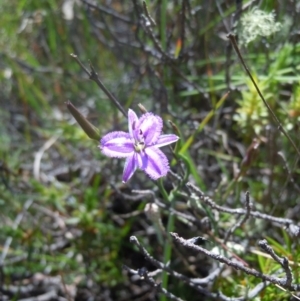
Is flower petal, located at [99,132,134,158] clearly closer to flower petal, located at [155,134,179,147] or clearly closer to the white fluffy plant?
flower petal, located at [155,134,179,147]

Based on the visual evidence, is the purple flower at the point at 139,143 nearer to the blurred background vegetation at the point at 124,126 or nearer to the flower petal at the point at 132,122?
the flower petal at the point at 132,122

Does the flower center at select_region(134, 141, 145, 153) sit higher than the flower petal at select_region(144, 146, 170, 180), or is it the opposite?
the flower center at select_region(134, 141, 145, 153)

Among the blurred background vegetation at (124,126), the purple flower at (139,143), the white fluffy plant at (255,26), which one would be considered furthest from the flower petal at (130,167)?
the white fluffy plant at (255,26)

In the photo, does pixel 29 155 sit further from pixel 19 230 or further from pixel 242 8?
pixel 242 8

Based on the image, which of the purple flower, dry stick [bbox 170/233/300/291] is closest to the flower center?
the purple flower

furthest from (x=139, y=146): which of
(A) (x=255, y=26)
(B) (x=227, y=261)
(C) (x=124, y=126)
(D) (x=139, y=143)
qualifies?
(C) (x=124, y=126)

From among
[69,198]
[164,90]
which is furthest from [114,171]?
[164,90]

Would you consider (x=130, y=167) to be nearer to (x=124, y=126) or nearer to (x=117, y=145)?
(x=117, y=145)
